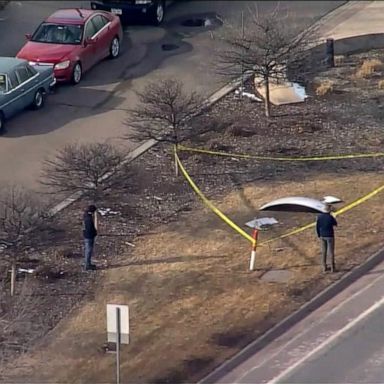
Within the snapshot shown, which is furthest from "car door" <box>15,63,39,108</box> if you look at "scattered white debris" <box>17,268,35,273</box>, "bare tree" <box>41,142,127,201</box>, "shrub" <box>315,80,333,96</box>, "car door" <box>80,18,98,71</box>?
"scattered white debris" <box>17,268,35,273</box>

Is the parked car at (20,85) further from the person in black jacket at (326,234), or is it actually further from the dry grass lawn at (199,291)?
the person in black jacket at (326,234)

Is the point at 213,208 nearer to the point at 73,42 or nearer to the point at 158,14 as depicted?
the point at 73,42

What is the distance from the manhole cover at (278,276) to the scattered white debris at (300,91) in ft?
30.7

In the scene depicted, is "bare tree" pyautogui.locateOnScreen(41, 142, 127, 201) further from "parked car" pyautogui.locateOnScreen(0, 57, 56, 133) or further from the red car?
the red car

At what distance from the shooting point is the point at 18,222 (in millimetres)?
23609

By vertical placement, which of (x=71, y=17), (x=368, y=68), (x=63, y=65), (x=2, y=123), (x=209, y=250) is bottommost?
(x=209, y=250)

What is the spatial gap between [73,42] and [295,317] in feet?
44.5

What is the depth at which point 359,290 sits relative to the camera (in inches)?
928

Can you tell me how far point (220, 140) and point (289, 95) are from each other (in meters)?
3.06

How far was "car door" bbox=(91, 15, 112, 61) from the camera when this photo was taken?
34.7 meters

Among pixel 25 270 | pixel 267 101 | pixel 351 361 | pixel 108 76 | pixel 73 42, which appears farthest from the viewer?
pixel 108 76

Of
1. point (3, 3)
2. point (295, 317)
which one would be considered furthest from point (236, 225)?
point (3, 3)

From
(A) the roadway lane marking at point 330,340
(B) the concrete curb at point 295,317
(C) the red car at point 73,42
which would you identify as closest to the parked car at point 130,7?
(C) the red car at point 73,42

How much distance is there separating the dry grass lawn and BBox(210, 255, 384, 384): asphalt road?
41 centimetres
